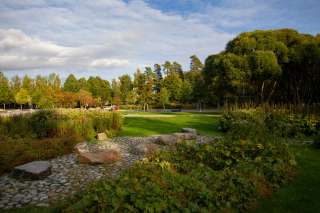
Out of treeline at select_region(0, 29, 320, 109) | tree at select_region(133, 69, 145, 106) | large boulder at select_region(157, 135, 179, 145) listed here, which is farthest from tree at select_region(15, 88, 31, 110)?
large boulder at select_region(157, 135, 179, 145)

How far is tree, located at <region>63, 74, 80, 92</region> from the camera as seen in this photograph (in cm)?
5469

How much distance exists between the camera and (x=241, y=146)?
17.8 feet

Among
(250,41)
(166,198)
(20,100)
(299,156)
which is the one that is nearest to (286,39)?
(250,41)

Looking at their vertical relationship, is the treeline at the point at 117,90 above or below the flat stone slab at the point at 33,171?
above

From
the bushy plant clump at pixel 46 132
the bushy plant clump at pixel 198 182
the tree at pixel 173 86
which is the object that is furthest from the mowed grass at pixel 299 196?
the tree at pixel 173 86

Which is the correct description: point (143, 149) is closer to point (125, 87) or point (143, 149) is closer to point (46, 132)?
point (46, 132)

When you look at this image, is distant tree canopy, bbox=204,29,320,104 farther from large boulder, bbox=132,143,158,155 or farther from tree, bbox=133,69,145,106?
tree, bbox=133,69,145,106

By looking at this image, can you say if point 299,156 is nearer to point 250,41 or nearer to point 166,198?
point 166,198

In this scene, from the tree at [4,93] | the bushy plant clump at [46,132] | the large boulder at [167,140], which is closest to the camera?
the bushy plant clump at [46,132]

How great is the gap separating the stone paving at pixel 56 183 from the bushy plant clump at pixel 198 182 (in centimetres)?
89

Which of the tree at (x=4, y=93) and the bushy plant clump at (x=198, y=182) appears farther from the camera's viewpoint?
the tree at (x=4, y=93)

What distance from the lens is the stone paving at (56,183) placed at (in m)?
3.99

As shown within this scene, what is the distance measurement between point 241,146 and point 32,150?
16.2ft

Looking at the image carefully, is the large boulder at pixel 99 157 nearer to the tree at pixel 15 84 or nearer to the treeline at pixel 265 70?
the treeline at pixel 265 70
